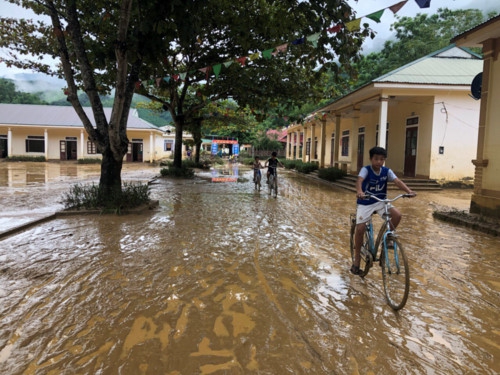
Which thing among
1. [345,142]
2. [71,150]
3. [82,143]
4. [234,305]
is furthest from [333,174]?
[71,150]

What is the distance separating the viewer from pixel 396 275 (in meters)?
3.61

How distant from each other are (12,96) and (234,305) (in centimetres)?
6047

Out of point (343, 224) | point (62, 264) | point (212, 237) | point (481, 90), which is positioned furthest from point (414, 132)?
point (62, 264)

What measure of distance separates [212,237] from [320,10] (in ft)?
13.7

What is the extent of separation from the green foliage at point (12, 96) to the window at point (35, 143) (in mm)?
21172

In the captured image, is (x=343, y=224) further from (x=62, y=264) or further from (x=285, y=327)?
(x=62, y=264)

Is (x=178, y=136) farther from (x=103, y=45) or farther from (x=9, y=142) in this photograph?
(x=9, y=142)

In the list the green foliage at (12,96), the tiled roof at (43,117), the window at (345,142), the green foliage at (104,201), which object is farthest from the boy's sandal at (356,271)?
the green foliage at (12,96)

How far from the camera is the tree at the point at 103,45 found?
7.68m

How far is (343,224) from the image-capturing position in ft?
25.4

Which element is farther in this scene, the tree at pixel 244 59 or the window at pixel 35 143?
the window at pixel 35 143

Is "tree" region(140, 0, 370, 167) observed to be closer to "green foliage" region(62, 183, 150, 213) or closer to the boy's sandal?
"green foliage" region(62, 183, 150, 213)

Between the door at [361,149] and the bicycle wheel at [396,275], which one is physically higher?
the door at [361,149]

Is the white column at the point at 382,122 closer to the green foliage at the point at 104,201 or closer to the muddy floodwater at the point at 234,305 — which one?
the muddy floodwater at the point at 234,305
